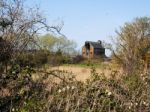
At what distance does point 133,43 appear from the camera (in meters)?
27.4

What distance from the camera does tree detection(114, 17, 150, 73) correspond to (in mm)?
13700

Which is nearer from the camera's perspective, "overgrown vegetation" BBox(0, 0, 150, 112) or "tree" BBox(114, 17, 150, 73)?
"overgrown vegetation" BBox(0, 0, 150, 112)

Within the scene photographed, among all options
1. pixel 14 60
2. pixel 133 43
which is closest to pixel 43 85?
pixel 14 60

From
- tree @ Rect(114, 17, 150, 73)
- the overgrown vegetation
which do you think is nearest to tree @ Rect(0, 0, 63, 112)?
the overgrown vegetation

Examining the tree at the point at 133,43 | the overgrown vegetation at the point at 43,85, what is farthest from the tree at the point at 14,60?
the tree at the point at 133,43

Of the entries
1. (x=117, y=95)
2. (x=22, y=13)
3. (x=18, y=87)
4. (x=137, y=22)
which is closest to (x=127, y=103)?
(x=117, y=95)

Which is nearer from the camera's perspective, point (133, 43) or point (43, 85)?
point (43, 85)

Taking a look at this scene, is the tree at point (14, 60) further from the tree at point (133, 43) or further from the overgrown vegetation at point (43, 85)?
the tree at point (133, 43)

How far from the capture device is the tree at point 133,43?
13700 millimetres

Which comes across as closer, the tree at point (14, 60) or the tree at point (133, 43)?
the tree at point (14, 60)

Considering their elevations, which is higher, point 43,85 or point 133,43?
point 133,43

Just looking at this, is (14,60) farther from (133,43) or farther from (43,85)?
(133,43)

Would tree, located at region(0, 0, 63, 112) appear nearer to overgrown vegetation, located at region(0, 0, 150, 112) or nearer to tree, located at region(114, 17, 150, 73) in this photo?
overgrown vegetation, located at region(0, 0, 150, 112)

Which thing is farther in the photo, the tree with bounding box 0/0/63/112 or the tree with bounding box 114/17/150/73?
the tree with bounding box 114/17/150/73
